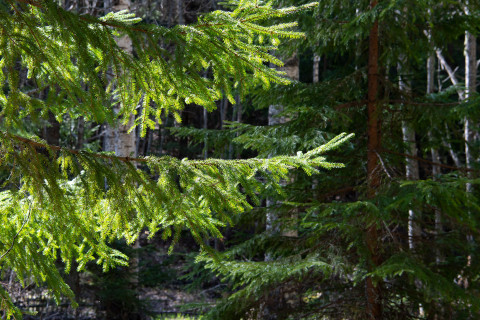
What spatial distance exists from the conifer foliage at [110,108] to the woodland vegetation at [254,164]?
0.01 metres

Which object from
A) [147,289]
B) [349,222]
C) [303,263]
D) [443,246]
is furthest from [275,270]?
[147,289]

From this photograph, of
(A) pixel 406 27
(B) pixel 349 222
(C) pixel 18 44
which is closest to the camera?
(C) pixel 18 44

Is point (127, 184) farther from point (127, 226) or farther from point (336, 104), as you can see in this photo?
point (336, 104)

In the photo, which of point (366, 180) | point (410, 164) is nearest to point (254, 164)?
point (366, 180)

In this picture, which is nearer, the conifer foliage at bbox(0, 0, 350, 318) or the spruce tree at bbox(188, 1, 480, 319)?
the conifer foliage at bbox(0, 0, 350, 318)

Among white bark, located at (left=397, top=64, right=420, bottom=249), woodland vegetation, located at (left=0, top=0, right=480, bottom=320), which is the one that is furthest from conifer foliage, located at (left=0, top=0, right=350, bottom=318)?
white bark, located at (left=397, top=64, right=420, bottom=249)

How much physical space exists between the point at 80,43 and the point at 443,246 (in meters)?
4.15

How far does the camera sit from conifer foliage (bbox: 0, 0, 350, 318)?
7.74 feet

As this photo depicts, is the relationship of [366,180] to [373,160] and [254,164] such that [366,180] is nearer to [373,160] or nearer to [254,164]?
[373,160]

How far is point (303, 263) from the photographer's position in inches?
166

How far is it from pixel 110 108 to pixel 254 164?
2.95 feet

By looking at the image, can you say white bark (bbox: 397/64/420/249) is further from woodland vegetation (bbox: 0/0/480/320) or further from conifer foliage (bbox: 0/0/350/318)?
conifer foliage (bbox: 0/0/350/318)

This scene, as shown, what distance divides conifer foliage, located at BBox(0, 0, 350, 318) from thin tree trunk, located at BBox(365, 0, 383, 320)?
7.44 ft

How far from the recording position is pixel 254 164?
2.73 m
